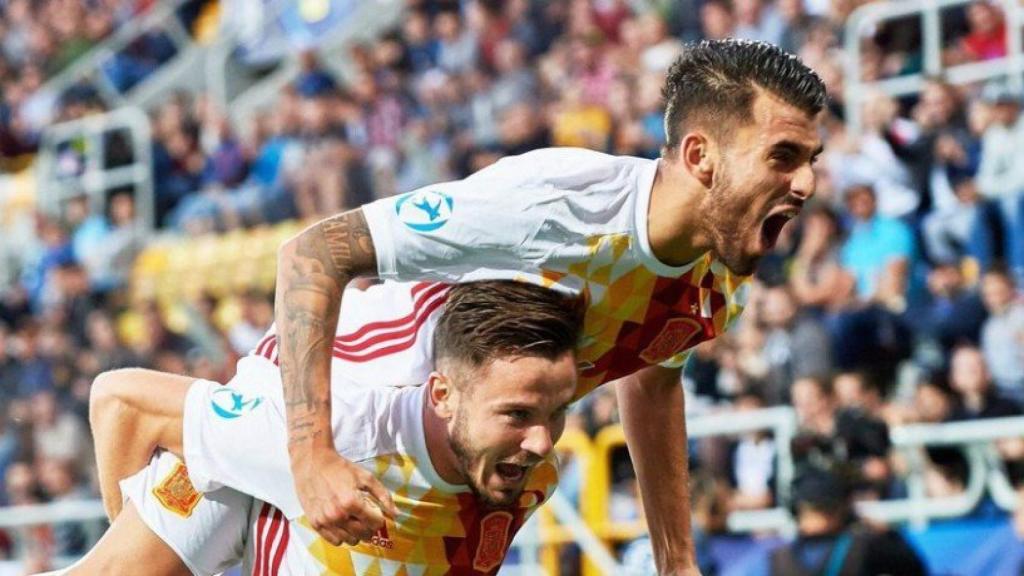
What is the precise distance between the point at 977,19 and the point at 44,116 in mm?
10512

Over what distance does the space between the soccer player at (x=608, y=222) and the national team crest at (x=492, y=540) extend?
1.45 ft

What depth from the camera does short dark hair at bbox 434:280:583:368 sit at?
430cm

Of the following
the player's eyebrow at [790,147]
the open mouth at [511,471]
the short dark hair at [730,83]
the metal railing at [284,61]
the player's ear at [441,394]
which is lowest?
the open mouth at [511,471]

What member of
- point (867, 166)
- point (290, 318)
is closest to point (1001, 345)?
point (867, 166)

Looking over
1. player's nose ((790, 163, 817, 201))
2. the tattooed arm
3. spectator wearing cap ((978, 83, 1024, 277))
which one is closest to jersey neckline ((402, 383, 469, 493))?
the tattooed arm

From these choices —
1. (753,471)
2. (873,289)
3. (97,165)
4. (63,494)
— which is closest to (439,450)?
(753,471)

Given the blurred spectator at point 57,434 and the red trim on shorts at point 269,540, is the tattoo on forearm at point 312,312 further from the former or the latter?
the blurred spectator at point 57,434

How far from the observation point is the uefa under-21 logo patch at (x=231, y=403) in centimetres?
467

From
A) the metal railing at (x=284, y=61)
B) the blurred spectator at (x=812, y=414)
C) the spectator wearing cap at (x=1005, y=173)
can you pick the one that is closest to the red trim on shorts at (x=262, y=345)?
the blurred spectator at (x=812, y=414)

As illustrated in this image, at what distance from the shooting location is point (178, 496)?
4711mm

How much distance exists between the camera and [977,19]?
380 inches

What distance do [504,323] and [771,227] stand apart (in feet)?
2.15

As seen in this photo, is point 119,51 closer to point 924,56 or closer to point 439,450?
point 924,56

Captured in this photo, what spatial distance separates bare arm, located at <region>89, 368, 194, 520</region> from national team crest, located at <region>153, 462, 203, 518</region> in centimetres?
13
